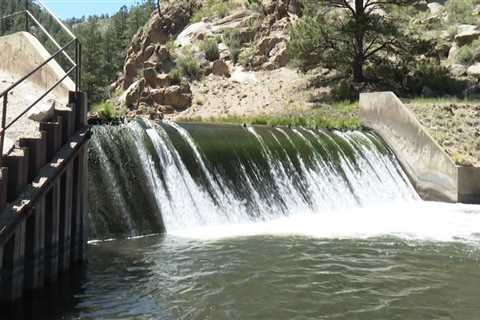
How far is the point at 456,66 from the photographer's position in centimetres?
2627

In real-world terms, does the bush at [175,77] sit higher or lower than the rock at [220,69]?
lower

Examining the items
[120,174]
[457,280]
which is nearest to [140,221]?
[120,174]

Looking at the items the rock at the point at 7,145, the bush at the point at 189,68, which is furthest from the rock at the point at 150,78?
the rock at the point at 7,145

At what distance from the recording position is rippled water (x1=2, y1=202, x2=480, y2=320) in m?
6.60

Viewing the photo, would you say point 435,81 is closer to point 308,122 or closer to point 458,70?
point 458,70

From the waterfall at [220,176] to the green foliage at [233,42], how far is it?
48.7ft

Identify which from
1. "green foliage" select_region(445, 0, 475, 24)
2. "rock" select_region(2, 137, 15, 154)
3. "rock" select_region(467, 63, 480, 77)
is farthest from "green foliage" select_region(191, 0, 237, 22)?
"rock" select_region(2, 137, 15, 154)

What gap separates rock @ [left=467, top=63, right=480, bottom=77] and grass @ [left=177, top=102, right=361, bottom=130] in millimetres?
6011

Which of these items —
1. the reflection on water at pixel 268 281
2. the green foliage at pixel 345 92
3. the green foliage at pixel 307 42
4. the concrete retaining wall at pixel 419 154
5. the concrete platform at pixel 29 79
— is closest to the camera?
the reflection on water at pixel 268 281

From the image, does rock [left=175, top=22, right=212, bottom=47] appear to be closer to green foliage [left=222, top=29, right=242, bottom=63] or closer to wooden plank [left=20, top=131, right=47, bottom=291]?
green foliage [left=222, top=29, right=242, bottom=63]

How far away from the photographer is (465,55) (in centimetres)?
2656

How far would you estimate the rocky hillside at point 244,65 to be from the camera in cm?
2678

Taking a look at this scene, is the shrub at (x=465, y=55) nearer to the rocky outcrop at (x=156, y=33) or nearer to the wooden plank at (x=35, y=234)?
the rocky outcrop at (x=156, y=33)

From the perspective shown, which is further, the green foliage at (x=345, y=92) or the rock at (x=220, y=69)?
the rock at (x=220, y=69)
